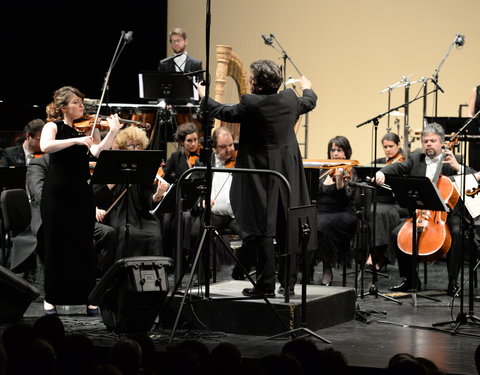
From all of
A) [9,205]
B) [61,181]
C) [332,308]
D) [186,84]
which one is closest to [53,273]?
[61,181]

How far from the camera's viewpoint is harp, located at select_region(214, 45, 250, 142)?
897cm

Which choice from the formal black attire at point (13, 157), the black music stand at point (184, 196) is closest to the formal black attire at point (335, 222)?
the black music stand at point (184, 196)

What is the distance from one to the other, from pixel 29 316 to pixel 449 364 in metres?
2.69

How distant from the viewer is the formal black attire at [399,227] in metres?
6.28

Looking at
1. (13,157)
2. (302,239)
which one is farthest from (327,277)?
(13,157)

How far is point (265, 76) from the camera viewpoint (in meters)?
4.86

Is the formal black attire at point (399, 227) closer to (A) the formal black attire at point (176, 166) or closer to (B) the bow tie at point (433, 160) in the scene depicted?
(B) the bow tie at point (433, 160)

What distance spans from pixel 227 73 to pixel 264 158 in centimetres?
440

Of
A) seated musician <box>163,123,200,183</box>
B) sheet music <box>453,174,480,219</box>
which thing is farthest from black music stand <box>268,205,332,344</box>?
seated musician <box>163,123,200,183</box>

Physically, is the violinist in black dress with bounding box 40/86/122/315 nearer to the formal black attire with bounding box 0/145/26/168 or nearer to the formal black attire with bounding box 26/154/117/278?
the formal black attire with bounding box 26/154/117/278

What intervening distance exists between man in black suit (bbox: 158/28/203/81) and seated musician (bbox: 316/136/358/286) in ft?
7.96

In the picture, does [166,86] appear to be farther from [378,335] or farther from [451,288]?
[378,335]

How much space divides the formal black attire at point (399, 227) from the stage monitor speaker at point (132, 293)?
2056mm

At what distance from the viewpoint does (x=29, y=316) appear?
523 cm
